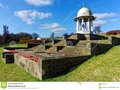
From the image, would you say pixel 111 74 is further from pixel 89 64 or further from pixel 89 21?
pixel 89 21

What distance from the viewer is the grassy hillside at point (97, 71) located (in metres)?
6.07

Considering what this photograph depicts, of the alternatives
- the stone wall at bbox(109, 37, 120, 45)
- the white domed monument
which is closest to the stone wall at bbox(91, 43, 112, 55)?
the stone wall at bbox(109, 37, 120, 45)

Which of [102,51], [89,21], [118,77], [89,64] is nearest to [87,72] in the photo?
[89,64]

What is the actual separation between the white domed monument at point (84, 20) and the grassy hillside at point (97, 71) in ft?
32.0

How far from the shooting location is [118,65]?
687 cm

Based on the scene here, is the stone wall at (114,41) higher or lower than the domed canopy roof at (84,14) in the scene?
lower

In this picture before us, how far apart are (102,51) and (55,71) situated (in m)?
3.78

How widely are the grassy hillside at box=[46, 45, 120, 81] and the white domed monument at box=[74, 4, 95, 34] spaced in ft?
32.0

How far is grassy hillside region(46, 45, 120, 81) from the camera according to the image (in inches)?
239

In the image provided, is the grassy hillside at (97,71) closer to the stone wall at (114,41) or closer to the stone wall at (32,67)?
the stone wall at (32,67)

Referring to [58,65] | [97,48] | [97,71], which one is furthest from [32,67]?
[97,48]

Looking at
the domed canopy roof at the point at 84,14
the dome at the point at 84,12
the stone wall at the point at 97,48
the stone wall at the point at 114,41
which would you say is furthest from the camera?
the dome at the point at 84,12

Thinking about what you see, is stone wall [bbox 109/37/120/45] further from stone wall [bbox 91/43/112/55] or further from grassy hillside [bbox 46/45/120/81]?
grassy hillside [bbox 46/45/120/81]

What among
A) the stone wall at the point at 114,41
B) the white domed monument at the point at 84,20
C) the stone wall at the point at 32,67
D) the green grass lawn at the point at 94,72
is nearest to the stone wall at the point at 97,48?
the green grass lawn at the point at 94,72
